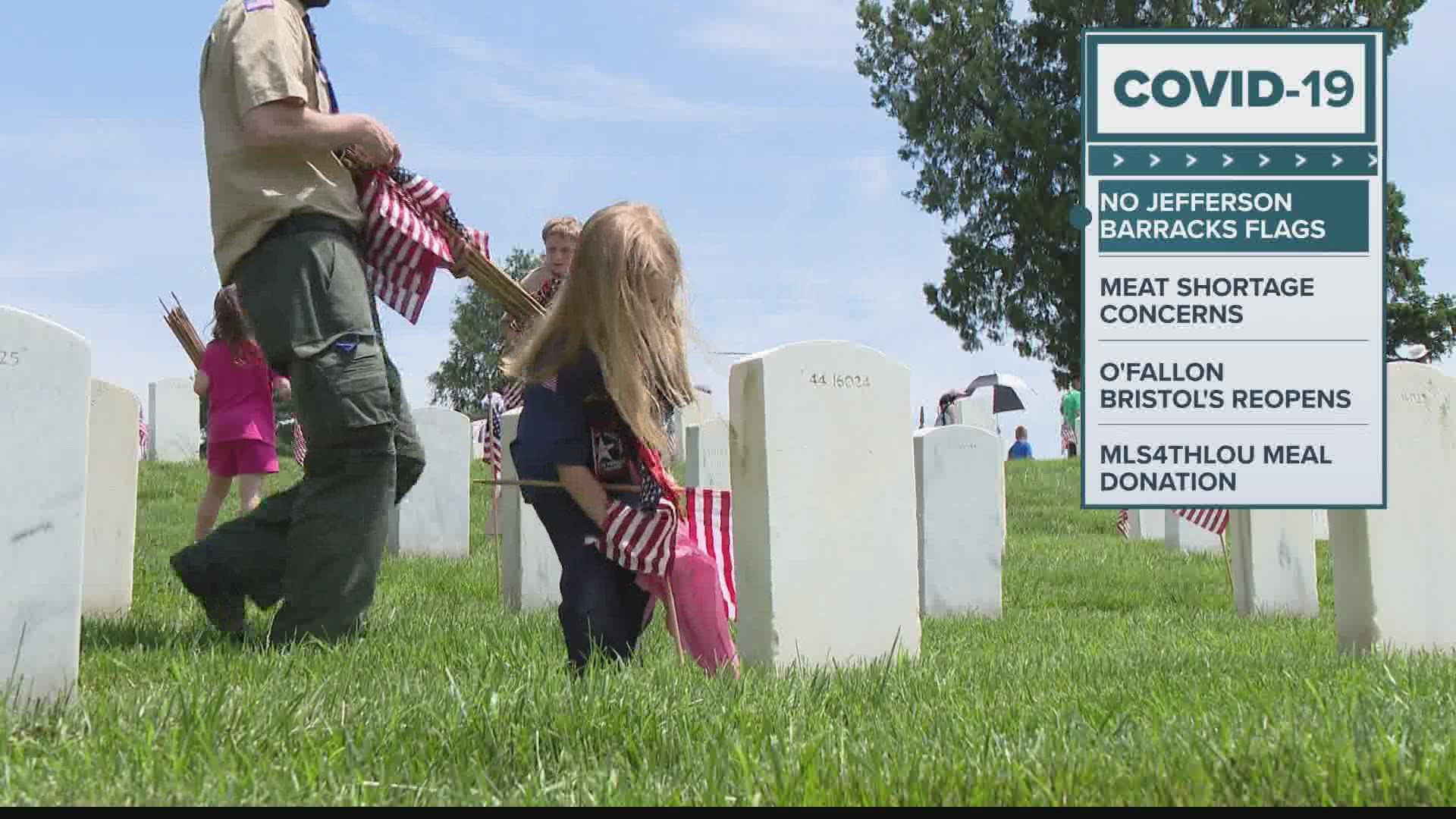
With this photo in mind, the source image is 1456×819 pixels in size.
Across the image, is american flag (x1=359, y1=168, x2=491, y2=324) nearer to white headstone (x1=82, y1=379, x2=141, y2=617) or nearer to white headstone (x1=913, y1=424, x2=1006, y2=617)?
white headstone (x1=82, y1=379, x2=141, y2=617)

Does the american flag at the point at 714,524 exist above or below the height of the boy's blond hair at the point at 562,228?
below

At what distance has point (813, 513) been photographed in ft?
15.7

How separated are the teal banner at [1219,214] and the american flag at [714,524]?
4.92 ft

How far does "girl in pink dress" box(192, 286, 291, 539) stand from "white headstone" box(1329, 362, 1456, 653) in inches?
244

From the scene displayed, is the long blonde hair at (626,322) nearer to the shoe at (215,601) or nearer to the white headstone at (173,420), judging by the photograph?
the shoe at (215,601)

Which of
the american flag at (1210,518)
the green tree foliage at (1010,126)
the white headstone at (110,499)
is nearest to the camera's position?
the white headstone at (110,499)

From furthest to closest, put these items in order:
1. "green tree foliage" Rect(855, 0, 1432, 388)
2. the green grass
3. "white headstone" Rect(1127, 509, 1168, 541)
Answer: "green tree foliage" Rect(855, 0, 1432, 388)
"white headstone" Rect(1127, 509, 1168, 541)
the green grass

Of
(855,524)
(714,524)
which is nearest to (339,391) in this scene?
(714,524)

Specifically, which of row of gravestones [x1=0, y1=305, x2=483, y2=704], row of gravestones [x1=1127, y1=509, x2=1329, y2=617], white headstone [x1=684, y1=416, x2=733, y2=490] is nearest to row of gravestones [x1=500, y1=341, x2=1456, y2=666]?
white headstone [x1=684, y1=416, x2=733, y2=490]

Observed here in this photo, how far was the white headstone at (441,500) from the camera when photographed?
33.4ft

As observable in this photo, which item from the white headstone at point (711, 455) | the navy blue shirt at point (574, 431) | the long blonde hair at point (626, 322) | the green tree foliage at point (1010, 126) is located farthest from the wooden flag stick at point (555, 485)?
the green tree foliage at point (1010, 126)

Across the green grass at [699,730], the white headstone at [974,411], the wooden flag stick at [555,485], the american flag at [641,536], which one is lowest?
the green grass at [699,730]

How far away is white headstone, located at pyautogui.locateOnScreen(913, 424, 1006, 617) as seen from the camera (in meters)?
8.66

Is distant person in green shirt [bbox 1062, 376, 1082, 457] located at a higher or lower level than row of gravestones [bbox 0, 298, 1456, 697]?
higher
